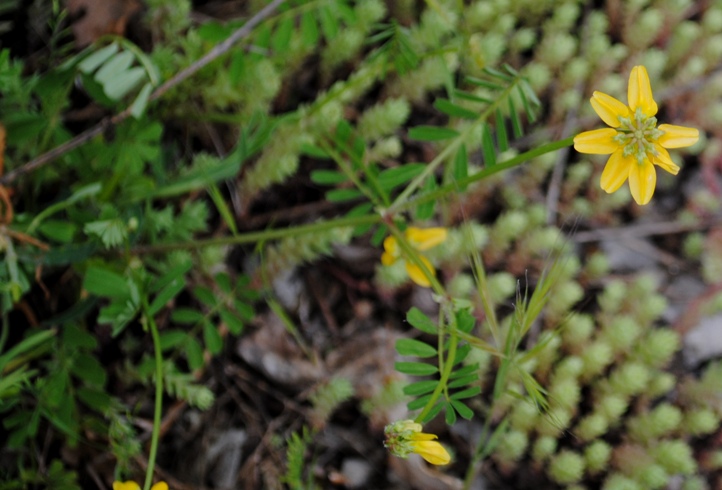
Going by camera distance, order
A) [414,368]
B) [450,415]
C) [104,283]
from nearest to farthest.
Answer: [450,415]
[414,368]
[104,283]

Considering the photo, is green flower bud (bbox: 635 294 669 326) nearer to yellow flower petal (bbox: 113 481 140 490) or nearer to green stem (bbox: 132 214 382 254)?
green stem (bbox: 132 214 382 254)

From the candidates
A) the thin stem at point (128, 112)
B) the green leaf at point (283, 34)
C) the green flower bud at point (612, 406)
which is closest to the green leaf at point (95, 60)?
the thin stem at point (128, 112)

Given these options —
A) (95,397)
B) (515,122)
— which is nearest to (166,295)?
(95,397)

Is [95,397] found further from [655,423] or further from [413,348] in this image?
[655,423]

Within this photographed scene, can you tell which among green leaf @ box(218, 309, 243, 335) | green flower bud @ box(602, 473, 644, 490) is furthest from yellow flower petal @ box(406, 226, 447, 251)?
green flower bud @ box(602, 473, 644, 490)

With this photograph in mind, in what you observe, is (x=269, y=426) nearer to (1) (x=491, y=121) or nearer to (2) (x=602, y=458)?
(2) (x=602, y=458)

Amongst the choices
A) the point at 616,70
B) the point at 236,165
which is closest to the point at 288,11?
the point at 236,165
